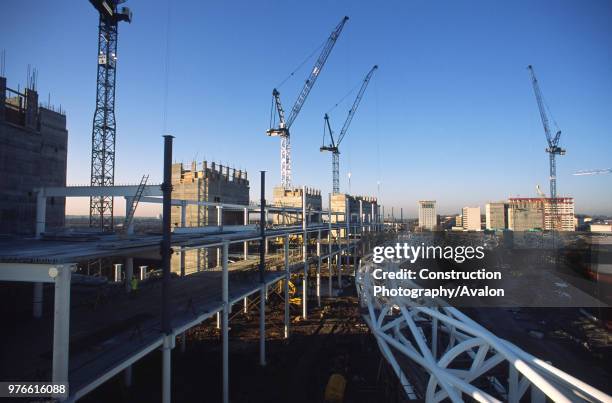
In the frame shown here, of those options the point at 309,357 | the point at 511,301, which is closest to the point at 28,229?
the point at 309,357

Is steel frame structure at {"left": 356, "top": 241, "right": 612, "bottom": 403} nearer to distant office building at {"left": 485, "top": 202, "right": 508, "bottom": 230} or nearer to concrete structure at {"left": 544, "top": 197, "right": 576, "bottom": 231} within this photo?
concrete structure at {"left": 544, "top": 197, "right": 576, "bottom": 231}

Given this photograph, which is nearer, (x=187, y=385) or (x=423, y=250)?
(x=187, y=385)

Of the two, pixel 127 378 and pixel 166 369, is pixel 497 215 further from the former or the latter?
pixel 166 369

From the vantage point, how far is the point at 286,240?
17.1 metres

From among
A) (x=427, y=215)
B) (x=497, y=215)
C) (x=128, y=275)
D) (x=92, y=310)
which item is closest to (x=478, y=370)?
(x=92, y=310)

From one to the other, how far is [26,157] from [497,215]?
132 m

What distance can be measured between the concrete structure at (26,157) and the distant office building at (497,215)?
128123mm

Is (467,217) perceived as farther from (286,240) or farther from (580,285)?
(286,240)

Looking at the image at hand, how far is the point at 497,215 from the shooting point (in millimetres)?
116125

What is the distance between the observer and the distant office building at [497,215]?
377ft

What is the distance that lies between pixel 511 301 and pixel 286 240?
25968 millimetres

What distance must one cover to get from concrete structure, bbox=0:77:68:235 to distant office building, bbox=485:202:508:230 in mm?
128123

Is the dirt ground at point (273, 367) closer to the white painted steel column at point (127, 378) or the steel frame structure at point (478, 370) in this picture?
the white painted steel column at point (127, 378)

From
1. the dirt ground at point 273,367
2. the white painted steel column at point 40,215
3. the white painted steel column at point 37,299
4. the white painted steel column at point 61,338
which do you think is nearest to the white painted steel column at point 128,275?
the white painted steel column at point 37,299
